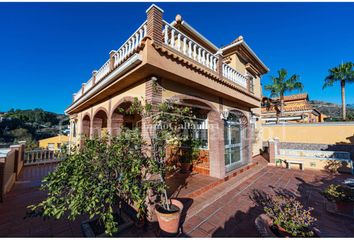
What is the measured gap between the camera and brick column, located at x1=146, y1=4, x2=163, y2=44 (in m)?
4.23

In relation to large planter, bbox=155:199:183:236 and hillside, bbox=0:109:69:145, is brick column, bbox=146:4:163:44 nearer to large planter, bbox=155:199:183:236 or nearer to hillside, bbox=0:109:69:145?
large planter, bbox=155:199:183:236

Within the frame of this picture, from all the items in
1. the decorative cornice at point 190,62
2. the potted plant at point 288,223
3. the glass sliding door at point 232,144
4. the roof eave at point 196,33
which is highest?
the roof eave at point 196,33

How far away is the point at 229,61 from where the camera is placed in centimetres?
1098

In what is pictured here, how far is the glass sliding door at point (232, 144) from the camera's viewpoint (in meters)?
8.47

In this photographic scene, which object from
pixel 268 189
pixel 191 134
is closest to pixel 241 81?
pixel 191 134

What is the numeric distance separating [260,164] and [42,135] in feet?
131

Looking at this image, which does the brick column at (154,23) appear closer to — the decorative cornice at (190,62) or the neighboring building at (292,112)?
the decorative cornice at (190,62)

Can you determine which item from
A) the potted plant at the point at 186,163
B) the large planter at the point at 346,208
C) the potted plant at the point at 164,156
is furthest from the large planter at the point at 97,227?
the large planter at the point at 346,208

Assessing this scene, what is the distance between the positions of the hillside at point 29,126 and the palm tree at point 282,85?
92.7 ft

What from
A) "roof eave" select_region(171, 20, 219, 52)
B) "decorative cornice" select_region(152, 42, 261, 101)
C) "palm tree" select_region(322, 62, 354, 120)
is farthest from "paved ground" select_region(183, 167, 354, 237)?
"palm tree" select_region(322, 62, 354, 120)

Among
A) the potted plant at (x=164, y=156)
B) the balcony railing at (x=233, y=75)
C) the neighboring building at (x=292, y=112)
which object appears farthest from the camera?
the neighboring building at (x=292, y=112)

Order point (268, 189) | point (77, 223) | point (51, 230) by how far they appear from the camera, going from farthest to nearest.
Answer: point (268, 189)
point (77, 223)
point (51, 230)

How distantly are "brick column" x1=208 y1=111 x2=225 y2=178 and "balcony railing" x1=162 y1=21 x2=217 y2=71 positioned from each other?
238cm

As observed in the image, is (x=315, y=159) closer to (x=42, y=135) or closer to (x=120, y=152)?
(x=120, y=152)
